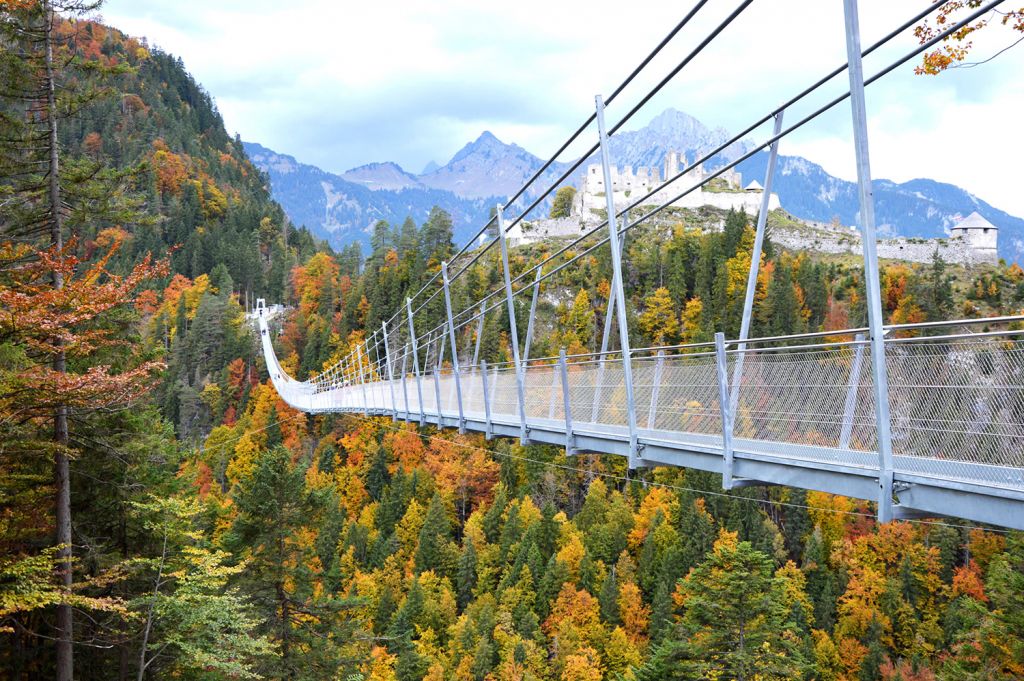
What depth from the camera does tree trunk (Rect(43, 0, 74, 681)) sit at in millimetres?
7230

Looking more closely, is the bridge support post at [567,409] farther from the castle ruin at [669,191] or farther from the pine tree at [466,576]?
the castle ruin at [669,191]

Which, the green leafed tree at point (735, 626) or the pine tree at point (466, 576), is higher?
the green leafed tree at point (735, 626)

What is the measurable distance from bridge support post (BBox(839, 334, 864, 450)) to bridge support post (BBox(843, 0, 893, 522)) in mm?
358

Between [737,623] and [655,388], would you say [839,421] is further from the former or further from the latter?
[737,623]

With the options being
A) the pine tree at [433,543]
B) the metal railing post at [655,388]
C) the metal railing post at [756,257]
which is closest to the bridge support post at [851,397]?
the metal railing post at [756,257]

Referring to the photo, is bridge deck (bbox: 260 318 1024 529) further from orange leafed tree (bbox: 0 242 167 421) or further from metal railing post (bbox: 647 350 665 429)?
orange leafed tree (bbox: 0 242 167 421)

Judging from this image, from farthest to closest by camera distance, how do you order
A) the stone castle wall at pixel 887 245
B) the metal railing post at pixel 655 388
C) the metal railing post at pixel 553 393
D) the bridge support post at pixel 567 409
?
the stone castle wall at pixel 887 245, the metal railing post at pixel 553 393, the bridge support post at pixel 567 409, the metal railing post at pixel 655 388

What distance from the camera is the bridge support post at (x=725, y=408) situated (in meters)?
4.66

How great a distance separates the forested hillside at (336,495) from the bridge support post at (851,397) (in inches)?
242

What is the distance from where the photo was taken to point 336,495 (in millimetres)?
43562

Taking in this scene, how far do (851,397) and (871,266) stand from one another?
87 centimetres

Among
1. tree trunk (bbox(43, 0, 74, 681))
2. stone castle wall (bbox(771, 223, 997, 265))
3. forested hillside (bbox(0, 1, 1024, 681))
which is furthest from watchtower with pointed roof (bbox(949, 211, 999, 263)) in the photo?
tree trunk (bbox(43, 0, 74, 681))

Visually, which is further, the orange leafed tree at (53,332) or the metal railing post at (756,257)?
the orange leafed tree at (53,332)

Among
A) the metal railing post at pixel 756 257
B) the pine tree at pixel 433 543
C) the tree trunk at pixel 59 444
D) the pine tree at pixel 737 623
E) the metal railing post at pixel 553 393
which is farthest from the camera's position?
the pine tree at pixel 433 543
